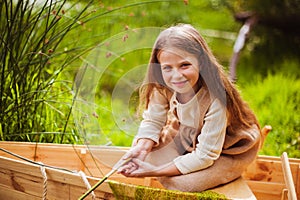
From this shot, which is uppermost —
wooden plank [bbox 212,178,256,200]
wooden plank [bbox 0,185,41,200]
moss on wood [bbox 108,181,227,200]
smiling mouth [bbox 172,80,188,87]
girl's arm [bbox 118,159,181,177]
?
smiling mouth [bbox 172,80,188,87]

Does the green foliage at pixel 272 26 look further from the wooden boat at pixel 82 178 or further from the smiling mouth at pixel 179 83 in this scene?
the smiling mouth at pixel 179 83

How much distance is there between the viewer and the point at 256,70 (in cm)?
357

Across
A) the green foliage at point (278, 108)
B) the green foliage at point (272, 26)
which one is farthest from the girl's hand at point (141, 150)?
the green foliage at point (272, 26)

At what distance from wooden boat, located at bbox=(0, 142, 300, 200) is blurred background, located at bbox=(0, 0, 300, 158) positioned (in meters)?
0.07

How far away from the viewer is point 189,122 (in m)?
1.46

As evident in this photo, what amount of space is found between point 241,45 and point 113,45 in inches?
85.0

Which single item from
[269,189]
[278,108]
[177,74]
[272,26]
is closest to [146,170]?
[177,74]

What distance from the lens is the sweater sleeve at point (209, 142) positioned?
4.65 ft

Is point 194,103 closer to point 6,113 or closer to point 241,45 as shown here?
point 6,113

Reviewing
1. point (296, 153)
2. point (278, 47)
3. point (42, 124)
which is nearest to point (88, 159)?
point (42, 124)

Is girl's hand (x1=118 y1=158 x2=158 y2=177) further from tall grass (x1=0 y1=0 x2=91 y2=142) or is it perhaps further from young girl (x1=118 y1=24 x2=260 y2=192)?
tall grass (x1=0 y1=0 x2=91 y2=142)

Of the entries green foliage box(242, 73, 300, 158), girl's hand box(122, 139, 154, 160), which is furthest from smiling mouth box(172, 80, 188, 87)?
green foliage box(242, 73, 300, 158)

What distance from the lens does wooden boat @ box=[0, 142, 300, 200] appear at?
1.35 meters

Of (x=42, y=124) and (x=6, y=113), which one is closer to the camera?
(x=6, y=113)
